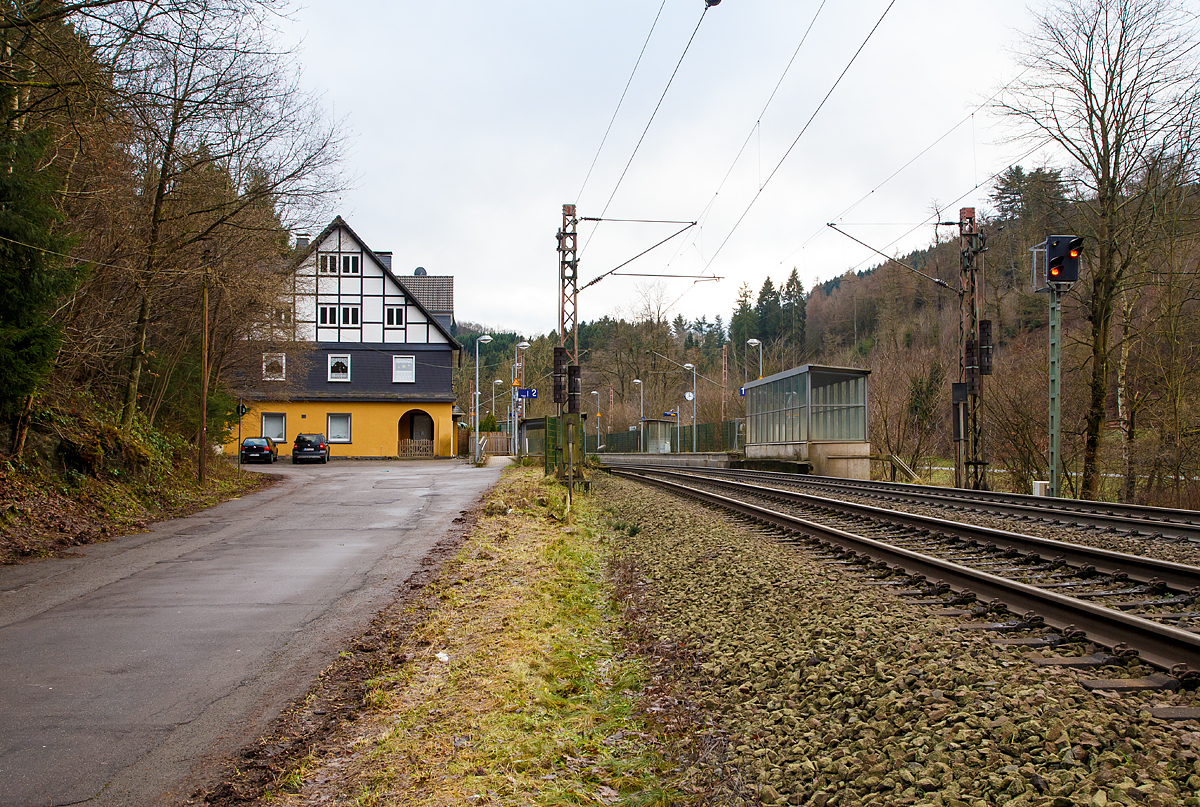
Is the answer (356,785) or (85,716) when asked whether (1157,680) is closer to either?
(356,785)

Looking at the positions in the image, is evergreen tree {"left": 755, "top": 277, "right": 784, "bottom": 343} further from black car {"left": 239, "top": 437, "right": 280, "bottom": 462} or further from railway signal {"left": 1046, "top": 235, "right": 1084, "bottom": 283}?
railway signal {"left": 1046, "top": 235, "right": 1084, "bottom": 283}

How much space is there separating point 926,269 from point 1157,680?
218 ft

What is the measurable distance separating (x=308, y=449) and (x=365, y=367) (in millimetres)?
9682

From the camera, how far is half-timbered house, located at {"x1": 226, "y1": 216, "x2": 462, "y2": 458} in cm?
4909

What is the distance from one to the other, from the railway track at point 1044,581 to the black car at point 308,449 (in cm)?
3364

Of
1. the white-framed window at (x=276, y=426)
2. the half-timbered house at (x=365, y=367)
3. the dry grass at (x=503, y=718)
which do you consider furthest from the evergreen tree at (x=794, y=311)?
the dry grass at (x=503, y=718)

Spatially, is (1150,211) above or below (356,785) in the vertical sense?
above

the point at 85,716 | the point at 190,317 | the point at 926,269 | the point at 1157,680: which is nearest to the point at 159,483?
the point at 190,317

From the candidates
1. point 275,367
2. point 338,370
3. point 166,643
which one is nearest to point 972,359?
point 166,643

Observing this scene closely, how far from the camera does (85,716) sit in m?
5.03

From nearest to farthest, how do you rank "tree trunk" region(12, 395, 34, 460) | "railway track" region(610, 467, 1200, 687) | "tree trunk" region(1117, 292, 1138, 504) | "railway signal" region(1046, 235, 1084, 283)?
1. "railway track" region(610, 467, 1200, 687)
2. "tree trunk" region(12, 395, 34, 460)
3. "railway signal" region(1046, 235, 1084, 283)
4. "tree trunk" region(1117, 292, 1138, 504)

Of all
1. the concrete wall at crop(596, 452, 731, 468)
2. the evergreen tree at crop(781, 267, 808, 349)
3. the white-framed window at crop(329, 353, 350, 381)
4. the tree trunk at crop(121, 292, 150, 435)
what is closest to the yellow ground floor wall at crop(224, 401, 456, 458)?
the white-framed window at crop(329, 353, 350, 381)

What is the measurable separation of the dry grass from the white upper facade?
141 ft

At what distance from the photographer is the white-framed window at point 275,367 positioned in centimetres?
3356
